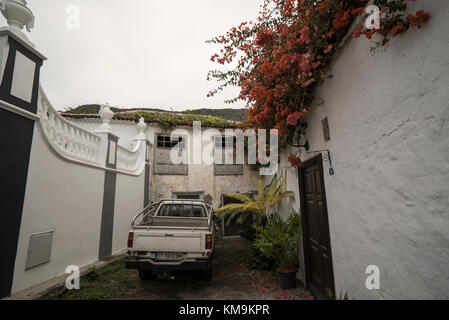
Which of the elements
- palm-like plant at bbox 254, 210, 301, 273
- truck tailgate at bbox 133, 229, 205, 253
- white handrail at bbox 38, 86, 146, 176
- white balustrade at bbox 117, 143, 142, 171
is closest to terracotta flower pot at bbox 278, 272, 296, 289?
palm-like plant at bbox 254, 210, 301, 273

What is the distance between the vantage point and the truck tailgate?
4527mm

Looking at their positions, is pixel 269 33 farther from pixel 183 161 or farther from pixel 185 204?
pixel 183 161

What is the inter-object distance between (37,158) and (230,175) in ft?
28.5

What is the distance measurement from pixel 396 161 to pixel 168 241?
4.26 metres

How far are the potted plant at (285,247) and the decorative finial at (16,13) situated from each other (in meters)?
6.35

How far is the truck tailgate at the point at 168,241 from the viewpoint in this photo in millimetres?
4527

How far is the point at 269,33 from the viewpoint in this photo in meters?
2.89

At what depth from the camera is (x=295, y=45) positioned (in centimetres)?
266

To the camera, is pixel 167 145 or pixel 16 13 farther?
pixel 167 145

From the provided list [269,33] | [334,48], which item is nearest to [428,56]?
[334,48]

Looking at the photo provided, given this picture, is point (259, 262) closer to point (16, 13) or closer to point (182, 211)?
point (182, 211)

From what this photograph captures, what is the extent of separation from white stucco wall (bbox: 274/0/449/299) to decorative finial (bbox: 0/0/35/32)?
5.32 metres

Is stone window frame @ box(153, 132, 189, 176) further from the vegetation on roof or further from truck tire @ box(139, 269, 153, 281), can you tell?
→ truck tire @ box(139, 269, 153, 281)

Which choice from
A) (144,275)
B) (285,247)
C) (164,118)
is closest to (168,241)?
(144,275)
